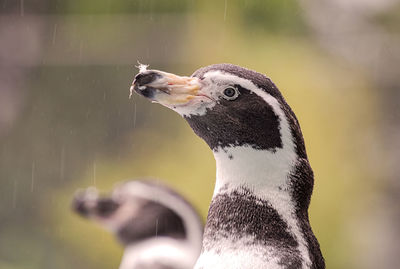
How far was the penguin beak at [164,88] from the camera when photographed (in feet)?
1.98

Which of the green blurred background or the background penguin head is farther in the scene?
the green blurred background

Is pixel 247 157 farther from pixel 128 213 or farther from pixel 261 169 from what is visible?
pixel 128 213

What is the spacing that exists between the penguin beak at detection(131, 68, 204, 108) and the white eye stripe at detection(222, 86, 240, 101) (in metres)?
0.02

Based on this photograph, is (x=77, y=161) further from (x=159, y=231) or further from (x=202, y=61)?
(x=159, y=231)

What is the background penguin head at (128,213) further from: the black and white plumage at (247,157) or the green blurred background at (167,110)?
the black and white plumage at (247,157)

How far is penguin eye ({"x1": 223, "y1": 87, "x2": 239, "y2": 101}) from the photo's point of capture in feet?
2.02

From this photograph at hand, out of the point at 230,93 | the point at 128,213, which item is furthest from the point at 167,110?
the point at 230,93

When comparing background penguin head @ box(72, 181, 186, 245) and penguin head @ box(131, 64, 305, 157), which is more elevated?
penguin head @ box(131, 64, 305, 157)

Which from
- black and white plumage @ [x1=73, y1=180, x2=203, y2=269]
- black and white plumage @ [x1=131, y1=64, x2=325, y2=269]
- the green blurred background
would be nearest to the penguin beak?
Result: black and white plumage @ [x1=131, y1=64, x2=325, y2=269]

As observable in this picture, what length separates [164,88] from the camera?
0.61 metres

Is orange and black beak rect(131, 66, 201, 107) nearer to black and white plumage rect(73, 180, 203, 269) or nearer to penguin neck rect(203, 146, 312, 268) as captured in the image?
penguin neck rect(203, 146, 312, 268)

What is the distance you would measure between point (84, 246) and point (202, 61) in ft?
2.68

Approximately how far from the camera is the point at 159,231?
1535 millimetres

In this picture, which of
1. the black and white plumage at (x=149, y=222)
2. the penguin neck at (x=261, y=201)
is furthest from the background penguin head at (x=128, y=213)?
the penguin neck at (x=261, y=201)
